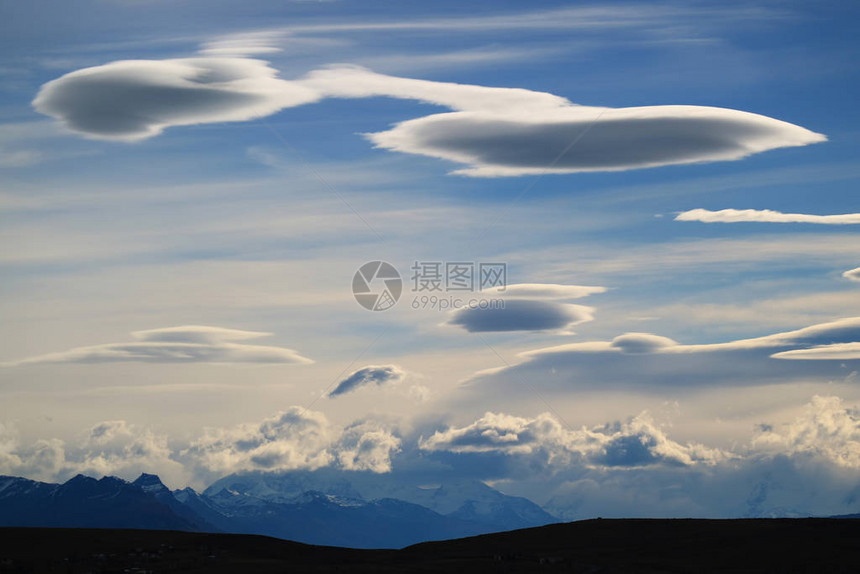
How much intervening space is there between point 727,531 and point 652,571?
95.8 feet

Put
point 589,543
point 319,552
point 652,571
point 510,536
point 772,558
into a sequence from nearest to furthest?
point 652,571, point 772,558, point 319,552, point 589,543, point 510,536

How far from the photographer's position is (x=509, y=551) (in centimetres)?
10738

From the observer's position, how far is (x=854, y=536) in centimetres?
10881

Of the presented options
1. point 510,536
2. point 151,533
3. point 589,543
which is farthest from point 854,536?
point 151,533

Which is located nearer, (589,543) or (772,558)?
(772,558)

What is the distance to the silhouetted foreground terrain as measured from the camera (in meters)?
92.1

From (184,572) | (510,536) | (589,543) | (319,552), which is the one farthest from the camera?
(510,536)

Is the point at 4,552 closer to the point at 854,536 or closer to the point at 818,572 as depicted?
the point at 818,572

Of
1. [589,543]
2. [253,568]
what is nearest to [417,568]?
[253,568]

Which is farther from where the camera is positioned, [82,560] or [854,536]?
[854,536]

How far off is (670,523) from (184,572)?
225 ft

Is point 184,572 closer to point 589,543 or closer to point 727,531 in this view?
point 589,543

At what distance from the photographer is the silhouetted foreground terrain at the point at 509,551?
9207cm

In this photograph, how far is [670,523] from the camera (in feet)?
412
